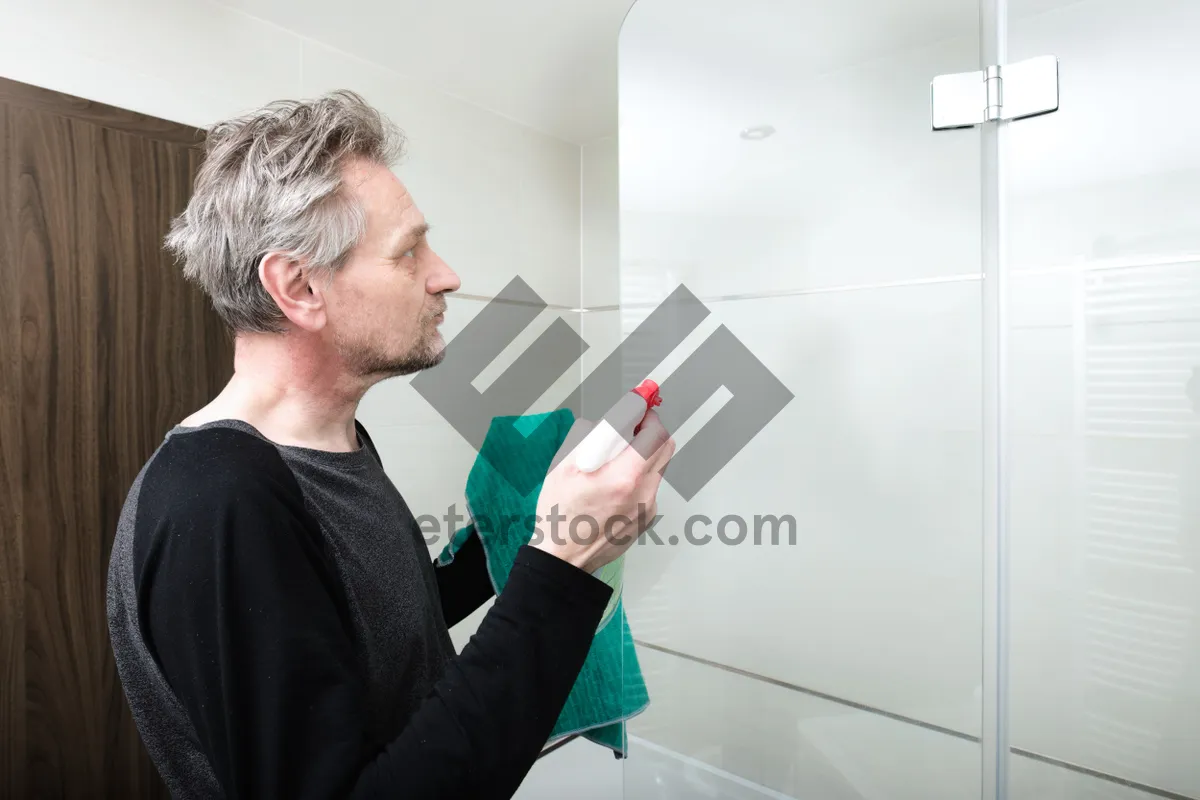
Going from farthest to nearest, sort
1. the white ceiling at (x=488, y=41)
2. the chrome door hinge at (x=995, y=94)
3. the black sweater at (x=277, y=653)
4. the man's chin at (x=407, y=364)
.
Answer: the white ceiling at (x=488, y=41)
the man's chin at (x=407, y=364)
the chrome door hinge at (x=995, y=94)
the black sweater at (x=277, y=653)

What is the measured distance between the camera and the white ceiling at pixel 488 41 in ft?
3.90

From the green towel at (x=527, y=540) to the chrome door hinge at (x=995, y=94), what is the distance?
0.57 meters

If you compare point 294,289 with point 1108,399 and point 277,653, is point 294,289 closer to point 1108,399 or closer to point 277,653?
point 277,653

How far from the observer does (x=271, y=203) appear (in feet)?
2.15

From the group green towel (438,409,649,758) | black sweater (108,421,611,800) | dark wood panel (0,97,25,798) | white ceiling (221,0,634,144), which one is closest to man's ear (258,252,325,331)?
black sweater (108,421,611,800)

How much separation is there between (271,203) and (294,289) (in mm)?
80

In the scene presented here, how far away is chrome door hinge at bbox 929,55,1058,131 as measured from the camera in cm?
59

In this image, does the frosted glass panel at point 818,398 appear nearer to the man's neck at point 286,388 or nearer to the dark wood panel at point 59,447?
the man's neck at point 286,388

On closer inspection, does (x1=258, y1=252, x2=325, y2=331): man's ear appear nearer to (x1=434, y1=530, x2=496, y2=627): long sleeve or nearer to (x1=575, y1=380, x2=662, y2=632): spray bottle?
(x1=575, y1=380, x2=662, y2=632): spray bottle

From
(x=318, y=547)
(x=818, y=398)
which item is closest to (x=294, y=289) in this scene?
(x=318, y=547)

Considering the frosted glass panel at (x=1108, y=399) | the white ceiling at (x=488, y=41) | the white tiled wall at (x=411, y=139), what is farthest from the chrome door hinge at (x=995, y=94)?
the white tiled wall at (x=411, y=139)

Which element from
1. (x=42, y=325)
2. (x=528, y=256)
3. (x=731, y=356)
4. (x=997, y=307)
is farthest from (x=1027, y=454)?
(x=528, y=256)

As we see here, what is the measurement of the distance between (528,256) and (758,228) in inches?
41.9

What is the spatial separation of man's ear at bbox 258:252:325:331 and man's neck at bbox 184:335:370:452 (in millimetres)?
26
